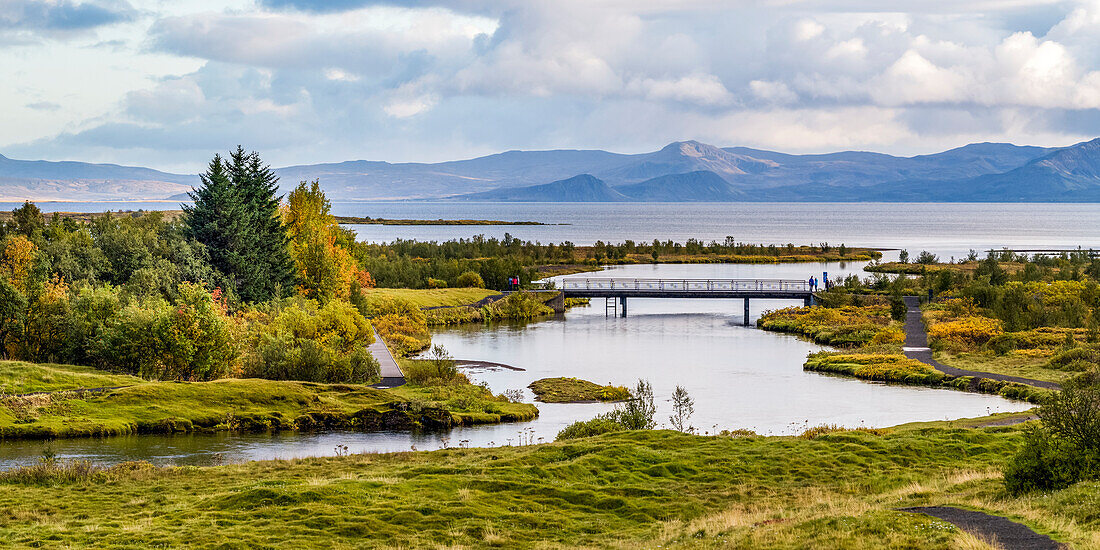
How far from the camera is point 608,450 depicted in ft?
90.9

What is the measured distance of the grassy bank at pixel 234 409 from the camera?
35062 millimetres

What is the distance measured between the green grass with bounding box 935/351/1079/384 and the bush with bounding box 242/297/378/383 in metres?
31.4

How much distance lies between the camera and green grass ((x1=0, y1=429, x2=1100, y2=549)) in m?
17.5

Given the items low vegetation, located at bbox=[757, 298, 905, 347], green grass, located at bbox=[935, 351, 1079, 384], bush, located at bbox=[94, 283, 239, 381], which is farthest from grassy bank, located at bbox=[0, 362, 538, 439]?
low vegetation, located at bbox=[757, 298, 905, 347]

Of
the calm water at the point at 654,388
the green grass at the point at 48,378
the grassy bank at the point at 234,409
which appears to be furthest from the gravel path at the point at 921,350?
Answer: the green grass at the point at 48,378

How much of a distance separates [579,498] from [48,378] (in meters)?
26.7

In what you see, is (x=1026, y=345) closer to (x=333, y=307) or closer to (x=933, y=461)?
(x=933, y=461)

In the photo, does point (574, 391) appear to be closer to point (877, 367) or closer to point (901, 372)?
point (877, 367)

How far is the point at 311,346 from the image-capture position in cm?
4722

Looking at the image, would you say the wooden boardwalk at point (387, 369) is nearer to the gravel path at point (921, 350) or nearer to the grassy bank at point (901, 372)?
the grassy bank at point (901, 372)

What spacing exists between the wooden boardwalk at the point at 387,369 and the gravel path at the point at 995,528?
1256 inches

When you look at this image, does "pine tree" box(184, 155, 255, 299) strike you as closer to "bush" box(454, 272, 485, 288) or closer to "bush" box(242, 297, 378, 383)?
"bush" box(242, 297, 378, 383)

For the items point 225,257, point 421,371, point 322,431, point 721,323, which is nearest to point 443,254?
point 721,323

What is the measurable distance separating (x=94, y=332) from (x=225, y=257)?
42.6 ft
